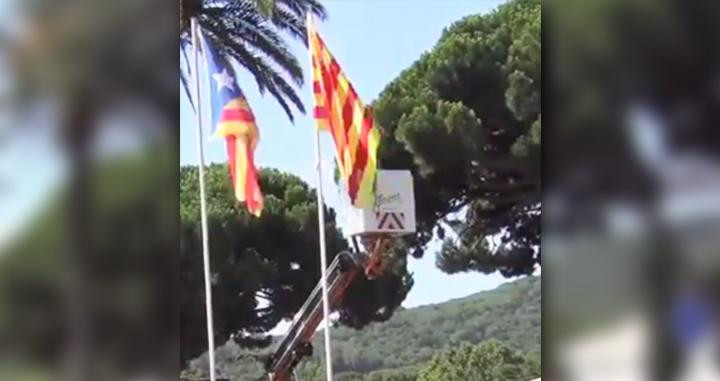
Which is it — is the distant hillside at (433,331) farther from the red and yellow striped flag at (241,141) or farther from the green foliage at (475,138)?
the red and yellow striped flag at (241,141)

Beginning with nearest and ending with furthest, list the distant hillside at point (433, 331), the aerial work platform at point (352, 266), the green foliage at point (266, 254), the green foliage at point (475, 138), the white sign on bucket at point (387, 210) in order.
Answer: the white sign on bucket at point (387, 210) < the aerial work platform at point (352, 266) < the green foliage at point (266, 254) < the green foliage at point (475, 138) < the distant hillside at point (433, 331)

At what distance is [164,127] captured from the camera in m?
0.90

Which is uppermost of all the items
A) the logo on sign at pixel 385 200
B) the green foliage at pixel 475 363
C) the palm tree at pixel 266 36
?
the palm tree at pixel 266 36

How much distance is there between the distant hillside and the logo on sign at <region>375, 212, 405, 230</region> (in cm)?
131

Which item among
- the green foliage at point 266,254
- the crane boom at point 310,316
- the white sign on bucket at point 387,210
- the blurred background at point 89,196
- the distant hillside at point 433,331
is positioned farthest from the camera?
the distant hillside at point 433,331

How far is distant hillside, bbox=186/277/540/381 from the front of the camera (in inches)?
217

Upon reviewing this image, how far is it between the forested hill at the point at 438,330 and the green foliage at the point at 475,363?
5 cm

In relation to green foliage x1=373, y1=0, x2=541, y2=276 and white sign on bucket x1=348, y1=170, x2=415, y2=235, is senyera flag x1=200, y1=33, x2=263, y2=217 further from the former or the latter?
green foliage x1=373, y1=0, x2=541, y2=276

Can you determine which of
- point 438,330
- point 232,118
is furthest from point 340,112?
point 438,330

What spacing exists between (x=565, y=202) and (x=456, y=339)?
4831 mm

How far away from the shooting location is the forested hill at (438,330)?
5527 millimetres

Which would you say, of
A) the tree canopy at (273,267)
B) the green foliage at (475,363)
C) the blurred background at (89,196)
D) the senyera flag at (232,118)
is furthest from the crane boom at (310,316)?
the blurred background at (89,196)

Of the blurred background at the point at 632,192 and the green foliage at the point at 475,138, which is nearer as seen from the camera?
the blurred background at the point at 632,192

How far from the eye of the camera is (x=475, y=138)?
5.30 metres
